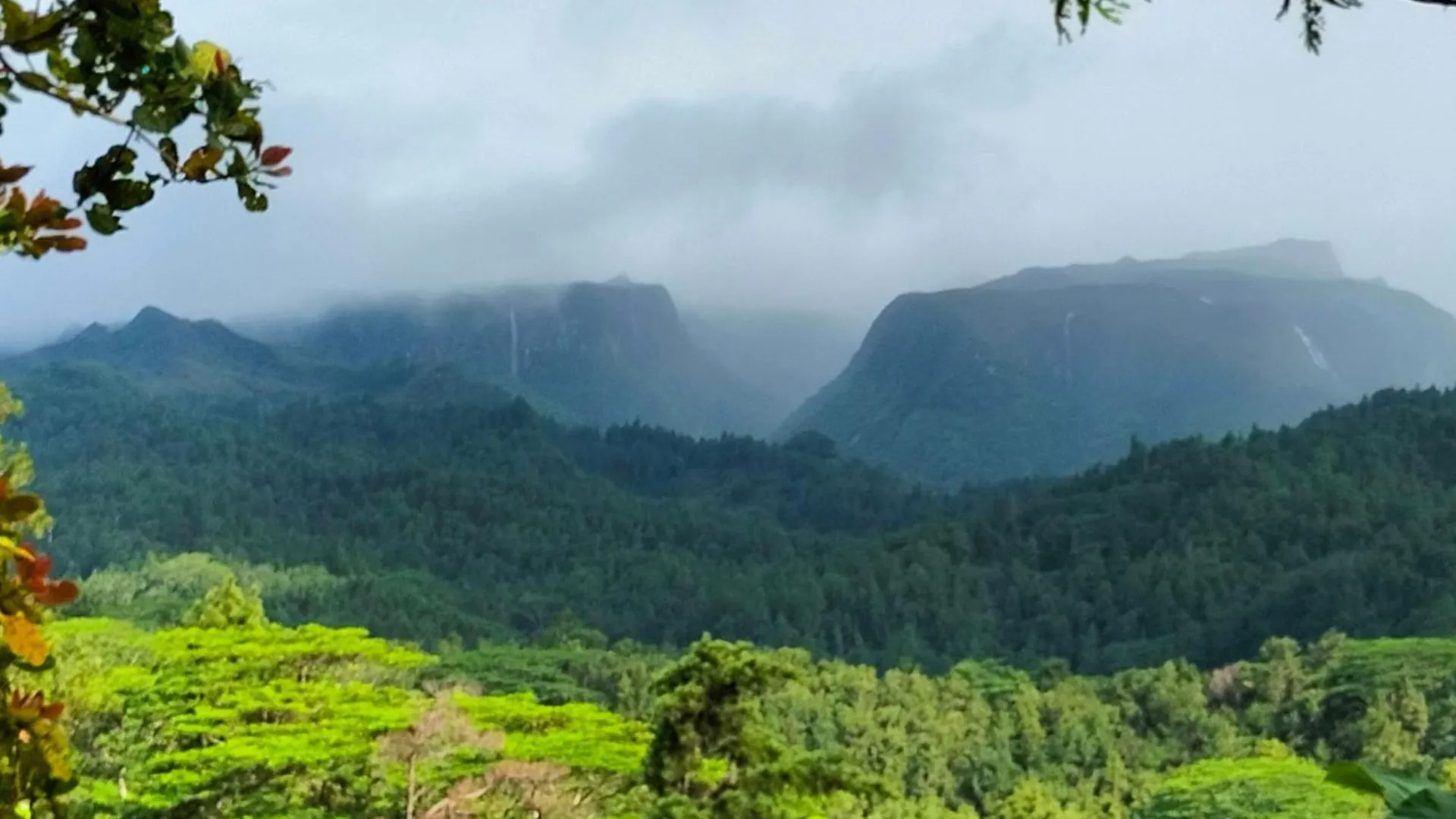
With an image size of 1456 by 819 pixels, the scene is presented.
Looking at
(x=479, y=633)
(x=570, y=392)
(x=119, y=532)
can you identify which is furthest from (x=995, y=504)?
(x=570, y=392)

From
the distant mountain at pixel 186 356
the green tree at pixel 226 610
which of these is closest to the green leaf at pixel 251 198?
the green tree at pixel 226 610

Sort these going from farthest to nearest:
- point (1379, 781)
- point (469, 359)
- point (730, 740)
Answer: point (469, 359) < point (730, 740) < point (1379, 781)

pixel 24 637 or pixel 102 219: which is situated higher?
pixel 102 219

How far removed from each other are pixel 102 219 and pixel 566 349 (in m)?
120

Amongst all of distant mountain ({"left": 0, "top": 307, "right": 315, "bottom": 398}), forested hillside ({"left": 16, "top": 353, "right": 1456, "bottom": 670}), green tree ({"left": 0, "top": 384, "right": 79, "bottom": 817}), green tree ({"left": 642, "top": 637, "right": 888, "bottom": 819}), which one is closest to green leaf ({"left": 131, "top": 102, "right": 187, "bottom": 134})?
green tree ({"left": 0, "top": 384, "right": 79, "bottom": 817})

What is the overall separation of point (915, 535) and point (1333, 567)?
20239 millimetres

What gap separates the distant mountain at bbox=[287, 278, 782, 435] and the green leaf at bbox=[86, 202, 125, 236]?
110295 mm

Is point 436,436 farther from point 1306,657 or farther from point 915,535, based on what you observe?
point 1306,657

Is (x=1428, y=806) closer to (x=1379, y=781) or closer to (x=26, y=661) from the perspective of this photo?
(x=1379, y=781)

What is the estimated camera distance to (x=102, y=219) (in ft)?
3.18

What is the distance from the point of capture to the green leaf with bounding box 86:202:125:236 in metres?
0.97

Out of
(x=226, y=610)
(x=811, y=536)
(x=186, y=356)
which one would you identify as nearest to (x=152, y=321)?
(x=186, y=356)

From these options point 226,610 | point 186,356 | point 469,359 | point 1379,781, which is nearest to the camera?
point 1379,781

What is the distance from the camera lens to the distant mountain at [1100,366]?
10244 centimetres
